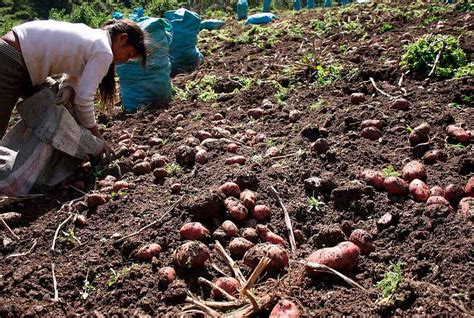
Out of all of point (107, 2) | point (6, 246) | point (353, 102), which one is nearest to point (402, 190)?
point (353, 102)

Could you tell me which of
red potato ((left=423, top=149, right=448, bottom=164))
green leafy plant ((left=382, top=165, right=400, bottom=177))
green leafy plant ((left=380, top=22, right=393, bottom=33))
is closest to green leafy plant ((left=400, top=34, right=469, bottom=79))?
red potato ((left=423, top=149, right=448, bottom=164))

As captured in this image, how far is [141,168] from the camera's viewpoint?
3.16 m

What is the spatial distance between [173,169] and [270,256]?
1.31 m

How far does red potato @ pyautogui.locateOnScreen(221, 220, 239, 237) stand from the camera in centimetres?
229

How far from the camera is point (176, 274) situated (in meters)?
2.09

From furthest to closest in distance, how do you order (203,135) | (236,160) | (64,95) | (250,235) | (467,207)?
(203,135) < (64,95) < (236,160) < (250,235) < (467,207)

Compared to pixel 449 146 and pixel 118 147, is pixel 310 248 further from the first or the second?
pixel 118 147

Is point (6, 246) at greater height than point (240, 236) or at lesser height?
lesser

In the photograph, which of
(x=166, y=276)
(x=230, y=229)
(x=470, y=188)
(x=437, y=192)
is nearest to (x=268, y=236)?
(x=230, y=229)

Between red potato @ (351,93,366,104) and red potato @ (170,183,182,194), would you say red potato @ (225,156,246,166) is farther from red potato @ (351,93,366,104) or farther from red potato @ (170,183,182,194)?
red potato @ (351,93,366,104)

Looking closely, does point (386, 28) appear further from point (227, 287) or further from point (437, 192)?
point (227, 287)

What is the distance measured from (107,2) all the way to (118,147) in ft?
79.5

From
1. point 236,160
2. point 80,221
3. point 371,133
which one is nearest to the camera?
point 80,221

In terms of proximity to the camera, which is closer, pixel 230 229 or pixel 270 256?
pixel 270 256
